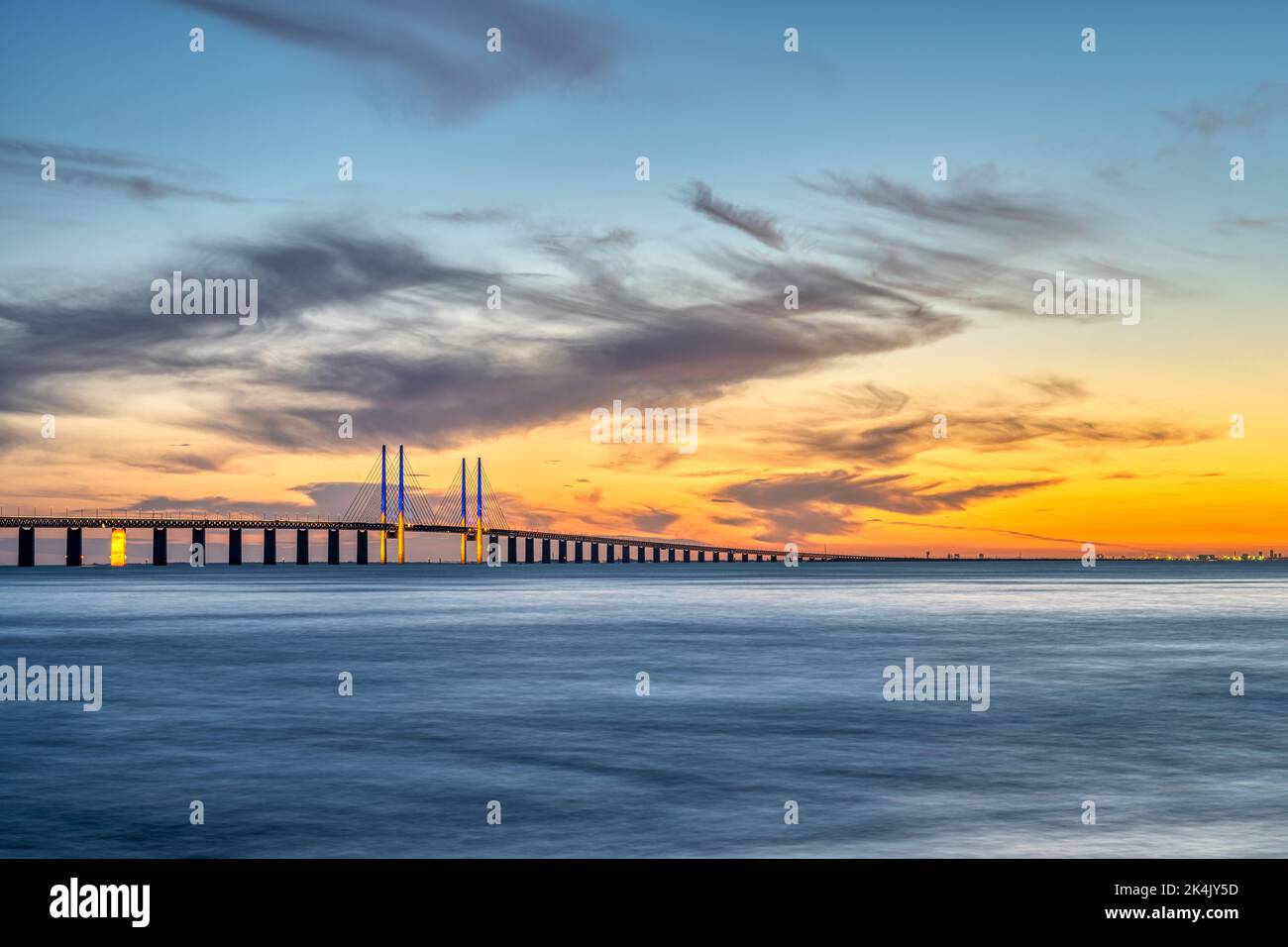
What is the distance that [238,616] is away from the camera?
77.8 m

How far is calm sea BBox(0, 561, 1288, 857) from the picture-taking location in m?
15.1

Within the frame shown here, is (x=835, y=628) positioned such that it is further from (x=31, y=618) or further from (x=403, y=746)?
(x=31, y=618)

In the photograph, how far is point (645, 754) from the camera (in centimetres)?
2141

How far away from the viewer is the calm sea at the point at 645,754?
49.7 ft

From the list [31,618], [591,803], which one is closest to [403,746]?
[591,803]
